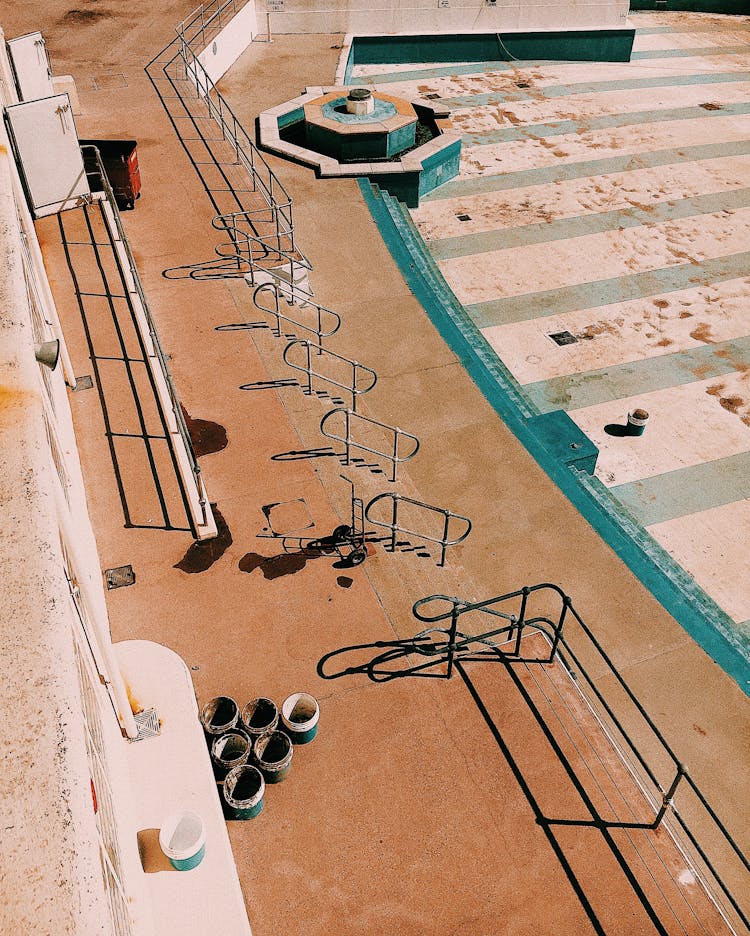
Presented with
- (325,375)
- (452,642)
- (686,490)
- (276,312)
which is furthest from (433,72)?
(452,642)

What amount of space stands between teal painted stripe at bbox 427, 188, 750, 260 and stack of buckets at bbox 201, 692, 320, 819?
13.5 m

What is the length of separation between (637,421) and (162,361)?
27.2 ft

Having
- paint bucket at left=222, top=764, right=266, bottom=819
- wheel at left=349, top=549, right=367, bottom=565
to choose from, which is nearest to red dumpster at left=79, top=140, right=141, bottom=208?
wheel at left=349, top=549, right=367, bottom=565

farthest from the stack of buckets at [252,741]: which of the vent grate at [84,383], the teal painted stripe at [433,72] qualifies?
the teal painted stripe at [433,72]

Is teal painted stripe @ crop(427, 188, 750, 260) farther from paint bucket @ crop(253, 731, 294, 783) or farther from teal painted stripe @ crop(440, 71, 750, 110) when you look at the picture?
paint bucket @ crop(253, 731, 294, 783)

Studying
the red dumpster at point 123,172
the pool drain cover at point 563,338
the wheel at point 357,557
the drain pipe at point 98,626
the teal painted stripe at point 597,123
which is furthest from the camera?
the teal painted stripe at point 597,123

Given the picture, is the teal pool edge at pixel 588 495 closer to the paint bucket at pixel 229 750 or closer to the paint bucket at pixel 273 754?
the paint bucket at pixel 273 754

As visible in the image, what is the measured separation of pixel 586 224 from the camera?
2044 centimetres

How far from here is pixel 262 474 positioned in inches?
448

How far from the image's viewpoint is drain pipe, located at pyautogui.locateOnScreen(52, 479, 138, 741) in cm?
541

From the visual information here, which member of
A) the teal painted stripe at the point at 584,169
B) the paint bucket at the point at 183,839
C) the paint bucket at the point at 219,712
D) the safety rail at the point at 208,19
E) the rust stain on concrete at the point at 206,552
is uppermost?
the safety rail at the point at 208,19

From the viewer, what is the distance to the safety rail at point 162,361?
33.9 ft

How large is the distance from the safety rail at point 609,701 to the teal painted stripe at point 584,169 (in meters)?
14.7

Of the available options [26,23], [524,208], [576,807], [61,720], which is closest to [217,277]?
[524,208]
